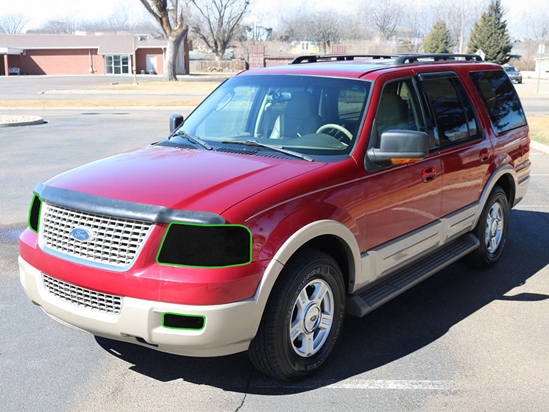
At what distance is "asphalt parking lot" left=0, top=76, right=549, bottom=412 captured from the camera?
3.82 meters

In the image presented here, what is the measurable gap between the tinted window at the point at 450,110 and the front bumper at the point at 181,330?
2.52m

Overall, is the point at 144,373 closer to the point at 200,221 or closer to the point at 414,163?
the point at 200,221

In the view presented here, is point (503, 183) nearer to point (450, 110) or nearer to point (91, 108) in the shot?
point (450, 110)

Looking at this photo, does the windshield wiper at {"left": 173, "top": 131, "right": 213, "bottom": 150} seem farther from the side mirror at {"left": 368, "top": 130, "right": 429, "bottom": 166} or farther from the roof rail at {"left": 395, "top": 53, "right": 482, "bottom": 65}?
the roof rail at {"left": 395, "top": 53, "right": 482, "bottom": 65}

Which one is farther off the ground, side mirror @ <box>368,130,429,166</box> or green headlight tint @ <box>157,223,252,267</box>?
side mirror @ <box>368,130,429,166</box>

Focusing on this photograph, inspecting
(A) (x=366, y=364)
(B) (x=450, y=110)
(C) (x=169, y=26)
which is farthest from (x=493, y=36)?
(A) (x=366, y=364)

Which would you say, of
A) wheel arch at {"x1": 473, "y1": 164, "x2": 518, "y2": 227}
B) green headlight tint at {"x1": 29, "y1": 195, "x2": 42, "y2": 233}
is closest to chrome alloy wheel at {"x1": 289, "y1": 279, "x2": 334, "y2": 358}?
green headlight tint at {"x1": 29, "y1": 195, "x2": 42, "y2": 233}

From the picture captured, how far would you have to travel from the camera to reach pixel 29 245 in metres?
4.04

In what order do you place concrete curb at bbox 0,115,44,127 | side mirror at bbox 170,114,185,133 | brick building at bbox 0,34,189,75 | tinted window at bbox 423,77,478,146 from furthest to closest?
1. brick building at bbox 0,34,189,75
2. concrete curb at bbox 0,115,44,127
3. side mirror at bbox 170,114,185,133
4. tinted window at bbox 423,77,478,146

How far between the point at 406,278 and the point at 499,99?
99.3 inches

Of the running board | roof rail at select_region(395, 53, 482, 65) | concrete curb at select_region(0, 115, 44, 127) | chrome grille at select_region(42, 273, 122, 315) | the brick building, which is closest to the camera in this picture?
chrome grille at select_region(42, 273, 122, 315)

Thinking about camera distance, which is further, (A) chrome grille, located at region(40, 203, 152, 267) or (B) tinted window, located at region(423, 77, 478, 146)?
(B) tinted window, located at region(423, 77, 478, 146)

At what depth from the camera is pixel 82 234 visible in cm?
369

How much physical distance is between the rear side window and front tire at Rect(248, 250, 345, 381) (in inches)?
114
